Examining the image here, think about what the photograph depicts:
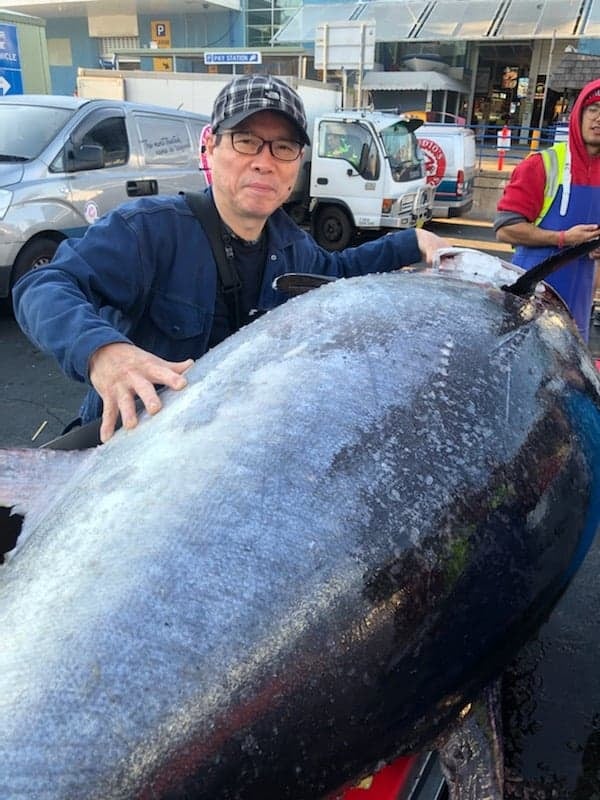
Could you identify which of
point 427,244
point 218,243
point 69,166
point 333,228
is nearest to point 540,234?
point 427,244

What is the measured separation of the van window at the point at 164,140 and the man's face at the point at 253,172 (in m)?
7.15

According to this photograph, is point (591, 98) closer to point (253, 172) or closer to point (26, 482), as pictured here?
point (253, 172)

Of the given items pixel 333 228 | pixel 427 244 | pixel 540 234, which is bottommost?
pixel 333 228

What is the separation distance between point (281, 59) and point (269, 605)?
3293 centimetres

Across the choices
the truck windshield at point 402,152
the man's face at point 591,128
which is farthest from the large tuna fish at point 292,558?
the truck windshield at point 402,152

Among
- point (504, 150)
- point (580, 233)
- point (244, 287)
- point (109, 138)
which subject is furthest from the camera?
point (504, 150)

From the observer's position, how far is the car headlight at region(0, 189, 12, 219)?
6896 millimetres

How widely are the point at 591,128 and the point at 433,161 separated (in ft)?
40.0

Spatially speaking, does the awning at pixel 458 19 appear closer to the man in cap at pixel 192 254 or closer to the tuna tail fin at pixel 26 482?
the man in cap at pixel 192 254

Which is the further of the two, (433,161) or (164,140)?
(433,161)

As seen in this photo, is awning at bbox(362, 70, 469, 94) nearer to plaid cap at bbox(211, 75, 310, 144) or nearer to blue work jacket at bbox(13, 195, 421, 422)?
plaid cap at bbox(211, 75, 310, 144)

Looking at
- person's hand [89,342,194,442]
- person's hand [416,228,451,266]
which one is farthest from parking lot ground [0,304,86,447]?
person's hand [89,342,194,442]

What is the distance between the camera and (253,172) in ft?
7.27

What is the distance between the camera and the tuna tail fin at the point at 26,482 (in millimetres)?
1506
